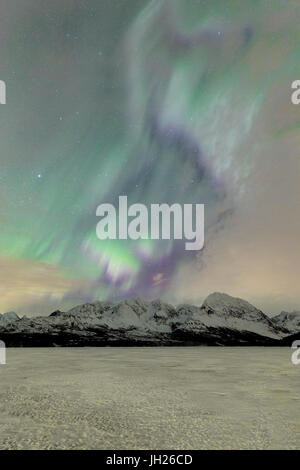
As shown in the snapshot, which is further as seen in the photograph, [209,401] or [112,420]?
[209,401]

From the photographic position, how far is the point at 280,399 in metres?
29.3

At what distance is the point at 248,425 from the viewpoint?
2019 cm

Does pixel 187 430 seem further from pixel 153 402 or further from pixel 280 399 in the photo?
pixel 280 399
